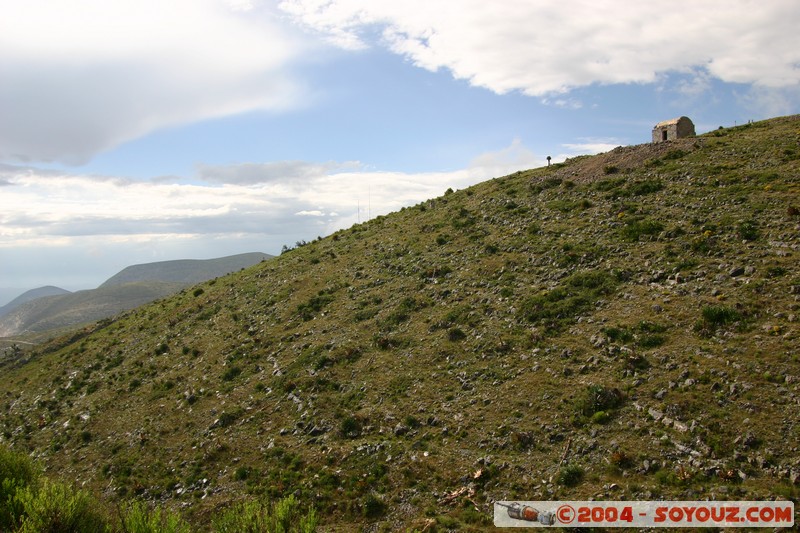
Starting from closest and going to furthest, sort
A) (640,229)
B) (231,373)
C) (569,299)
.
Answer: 1. (569,299)
2. (640,229)
3. (231,373)

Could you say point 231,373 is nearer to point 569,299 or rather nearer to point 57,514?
point 57,514

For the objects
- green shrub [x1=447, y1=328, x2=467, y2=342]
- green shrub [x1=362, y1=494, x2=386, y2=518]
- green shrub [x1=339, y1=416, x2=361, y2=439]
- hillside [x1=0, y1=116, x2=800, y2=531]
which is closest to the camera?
hillside [x1=0, y1=116, x2=800, y2=531]

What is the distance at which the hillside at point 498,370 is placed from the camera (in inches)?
706

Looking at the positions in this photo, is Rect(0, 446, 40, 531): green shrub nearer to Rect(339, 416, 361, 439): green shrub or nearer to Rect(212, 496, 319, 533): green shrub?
Rect(212, 496, 319, 533): green shrub

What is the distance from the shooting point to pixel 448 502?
1820 centimetres

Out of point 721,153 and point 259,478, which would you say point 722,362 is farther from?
point 721,153

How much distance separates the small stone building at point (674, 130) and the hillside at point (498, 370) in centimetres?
437

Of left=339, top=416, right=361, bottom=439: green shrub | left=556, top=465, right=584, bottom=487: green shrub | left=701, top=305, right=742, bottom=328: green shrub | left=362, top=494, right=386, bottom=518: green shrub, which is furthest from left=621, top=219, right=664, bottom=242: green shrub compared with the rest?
left=362, top=494, right=386, bottom=518: green shrub

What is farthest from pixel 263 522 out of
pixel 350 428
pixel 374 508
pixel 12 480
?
pixel 12 480

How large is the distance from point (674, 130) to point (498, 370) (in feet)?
126

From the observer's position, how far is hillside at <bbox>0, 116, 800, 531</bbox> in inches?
706

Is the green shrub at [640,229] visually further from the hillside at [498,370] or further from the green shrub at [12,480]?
the green shrub at [12,480]

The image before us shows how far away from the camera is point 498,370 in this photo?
24.6m

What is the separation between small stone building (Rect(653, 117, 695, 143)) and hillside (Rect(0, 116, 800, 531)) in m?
4.37
